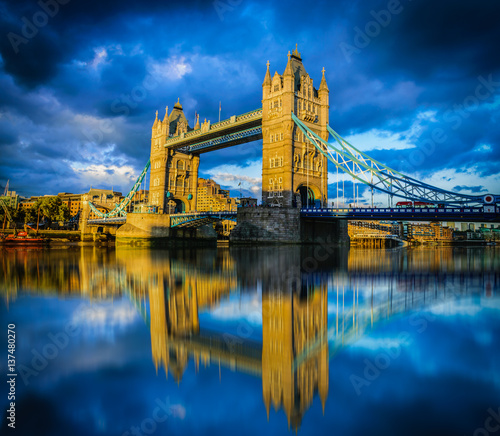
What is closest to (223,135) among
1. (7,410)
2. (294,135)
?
(294,135)

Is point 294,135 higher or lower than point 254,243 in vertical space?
higher

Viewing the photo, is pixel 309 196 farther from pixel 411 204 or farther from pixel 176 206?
pixel 176 206

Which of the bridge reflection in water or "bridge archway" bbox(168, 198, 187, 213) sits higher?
"bridge archway" bbox(168, 198, 187, 213)

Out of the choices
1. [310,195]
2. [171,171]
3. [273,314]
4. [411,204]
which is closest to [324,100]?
[310,195]

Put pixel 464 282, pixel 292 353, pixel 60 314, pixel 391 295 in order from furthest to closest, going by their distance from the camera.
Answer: pixel 464 282, pixel 391 295, pixel 60 314, pixel 292 353

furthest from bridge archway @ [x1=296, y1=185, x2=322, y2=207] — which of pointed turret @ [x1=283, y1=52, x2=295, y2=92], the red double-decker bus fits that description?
pointed turret @ [x1=283, y1=52, x2=295, y2=92]

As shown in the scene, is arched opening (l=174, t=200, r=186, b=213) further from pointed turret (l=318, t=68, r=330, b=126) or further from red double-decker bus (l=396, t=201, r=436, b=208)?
red double-decker bus (l=396, t=201, r=436, b=208)

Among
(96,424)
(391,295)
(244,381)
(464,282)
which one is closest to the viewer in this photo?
(96,424)

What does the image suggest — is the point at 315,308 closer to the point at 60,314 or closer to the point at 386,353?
the point at 386,353
